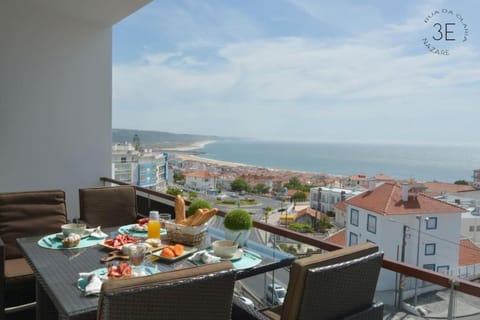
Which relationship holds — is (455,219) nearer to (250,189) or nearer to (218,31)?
(250,189)

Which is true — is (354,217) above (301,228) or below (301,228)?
below

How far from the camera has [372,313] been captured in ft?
4.91

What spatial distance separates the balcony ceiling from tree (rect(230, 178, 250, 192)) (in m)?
2.26

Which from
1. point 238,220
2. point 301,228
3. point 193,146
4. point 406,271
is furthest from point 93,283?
point 193,146

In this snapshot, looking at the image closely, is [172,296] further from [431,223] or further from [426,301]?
[431,223]

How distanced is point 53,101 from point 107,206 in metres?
2.13

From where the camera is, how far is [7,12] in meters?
4.29

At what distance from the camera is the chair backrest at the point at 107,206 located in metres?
3.21

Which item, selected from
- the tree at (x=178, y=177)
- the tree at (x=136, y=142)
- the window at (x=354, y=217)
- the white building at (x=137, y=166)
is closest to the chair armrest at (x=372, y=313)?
the window at (x=354, y=217)

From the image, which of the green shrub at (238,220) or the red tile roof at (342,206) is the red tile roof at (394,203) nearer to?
the red tile roof at (342,206)

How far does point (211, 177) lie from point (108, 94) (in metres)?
1.91

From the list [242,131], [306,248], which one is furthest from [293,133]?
[306,248]

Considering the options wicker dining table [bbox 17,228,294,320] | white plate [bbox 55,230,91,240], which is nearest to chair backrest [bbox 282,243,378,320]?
wicker dining table [bbox 17,228,294,320]

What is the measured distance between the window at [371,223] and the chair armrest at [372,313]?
1.63 metres
